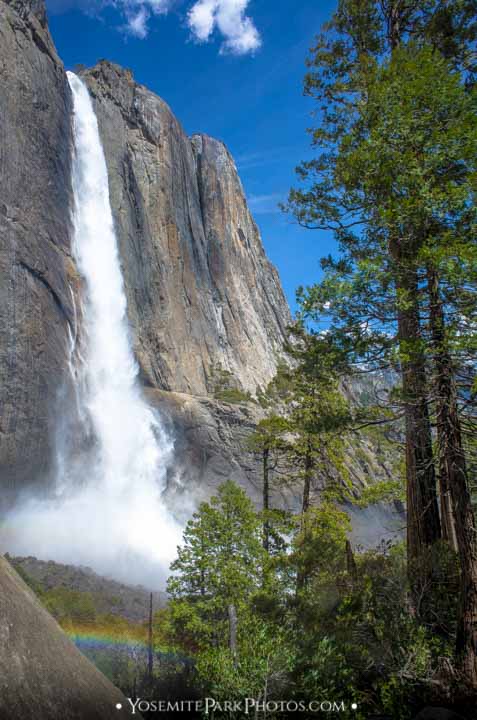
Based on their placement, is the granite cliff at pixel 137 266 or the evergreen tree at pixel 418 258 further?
the granite cliff at pixel 137 266

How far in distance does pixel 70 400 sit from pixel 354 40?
30.9 metres

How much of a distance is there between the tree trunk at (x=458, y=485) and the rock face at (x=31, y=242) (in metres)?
30.4

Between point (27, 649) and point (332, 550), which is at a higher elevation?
point (332, 550)

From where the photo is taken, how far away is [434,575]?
7.28 m

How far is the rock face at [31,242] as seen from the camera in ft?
109

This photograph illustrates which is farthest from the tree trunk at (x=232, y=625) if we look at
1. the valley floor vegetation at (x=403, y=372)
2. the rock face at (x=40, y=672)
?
the rock face at (x=40, y=672)

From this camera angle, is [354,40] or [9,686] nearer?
[9,686]

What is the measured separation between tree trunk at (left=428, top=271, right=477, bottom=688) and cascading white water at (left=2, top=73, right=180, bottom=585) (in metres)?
27.0

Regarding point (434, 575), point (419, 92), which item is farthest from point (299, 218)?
point (434, 575)

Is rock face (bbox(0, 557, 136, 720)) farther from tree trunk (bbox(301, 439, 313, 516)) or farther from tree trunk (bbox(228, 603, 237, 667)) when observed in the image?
tree trunk (bbox(301, 439, 313, 516))

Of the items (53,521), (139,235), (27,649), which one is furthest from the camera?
(139,235)

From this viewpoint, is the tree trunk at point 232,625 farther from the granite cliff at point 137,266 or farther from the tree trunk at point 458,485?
the granite cliff at point 137,266

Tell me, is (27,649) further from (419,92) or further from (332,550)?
(332,550)

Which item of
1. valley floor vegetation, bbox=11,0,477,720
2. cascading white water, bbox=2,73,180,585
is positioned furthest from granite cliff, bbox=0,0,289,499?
valley floor vegetation, bbox=11,0,477,720
